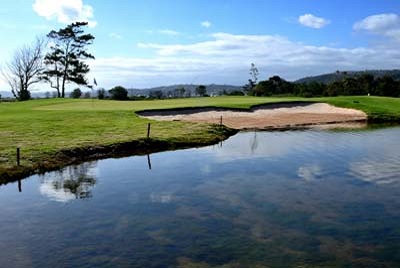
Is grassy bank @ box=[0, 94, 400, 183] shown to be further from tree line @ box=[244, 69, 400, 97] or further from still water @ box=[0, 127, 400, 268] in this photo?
tree line @ box=[244, 69, 400, 97]

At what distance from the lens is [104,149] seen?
26562 millimetres

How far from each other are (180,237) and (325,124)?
35.5 metres

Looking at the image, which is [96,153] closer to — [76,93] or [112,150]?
[112,150]

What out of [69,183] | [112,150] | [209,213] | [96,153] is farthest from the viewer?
[112,150]

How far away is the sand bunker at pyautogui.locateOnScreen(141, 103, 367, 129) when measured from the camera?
143ft

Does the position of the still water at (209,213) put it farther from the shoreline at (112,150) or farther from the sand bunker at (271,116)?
the sand bunker at (271,116)

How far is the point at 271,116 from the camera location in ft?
156

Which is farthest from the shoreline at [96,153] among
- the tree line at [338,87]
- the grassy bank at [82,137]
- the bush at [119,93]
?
the tree line at [338,87]

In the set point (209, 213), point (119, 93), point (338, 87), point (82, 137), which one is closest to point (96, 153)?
point (82, 137)

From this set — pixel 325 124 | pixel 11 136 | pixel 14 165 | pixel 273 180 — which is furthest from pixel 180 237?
pixel 325 124

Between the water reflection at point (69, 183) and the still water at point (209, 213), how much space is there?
0.05 metres

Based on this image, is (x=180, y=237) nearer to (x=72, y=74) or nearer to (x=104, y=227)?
(x=104, y=227)

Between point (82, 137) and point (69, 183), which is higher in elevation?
point (82, 137)

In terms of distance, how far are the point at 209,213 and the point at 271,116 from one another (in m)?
34.0
